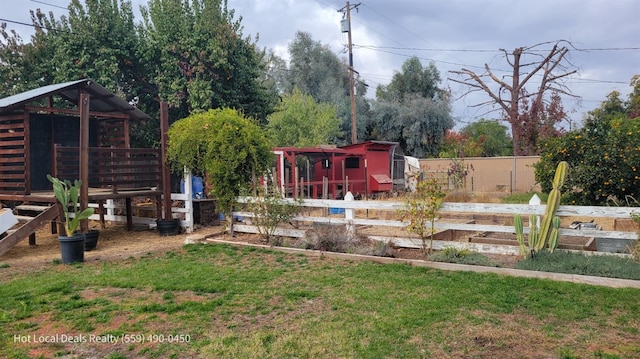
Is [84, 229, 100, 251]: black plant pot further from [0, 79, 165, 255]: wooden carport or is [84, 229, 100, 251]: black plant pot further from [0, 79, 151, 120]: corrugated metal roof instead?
[0, 79, 151, 120]: corrugated metal roof

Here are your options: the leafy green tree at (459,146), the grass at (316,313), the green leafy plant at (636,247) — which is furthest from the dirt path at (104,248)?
the leafy green tree at (459,146)

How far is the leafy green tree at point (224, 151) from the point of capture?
8.98 meters

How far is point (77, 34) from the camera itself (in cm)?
1473

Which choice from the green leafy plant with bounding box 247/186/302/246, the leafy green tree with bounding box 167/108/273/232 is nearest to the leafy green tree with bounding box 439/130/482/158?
the leafy green tree with bounding box 167/108/273/232

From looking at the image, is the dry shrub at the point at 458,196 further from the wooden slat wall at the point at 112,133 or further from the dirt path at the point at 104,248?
the wooden slat wall at the point at 112,133

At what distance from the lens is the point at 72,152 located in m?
9.44

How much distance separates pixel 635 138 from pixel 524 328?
732 cm

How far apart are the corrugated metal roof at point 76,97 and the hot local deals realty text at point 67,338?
6.58 m

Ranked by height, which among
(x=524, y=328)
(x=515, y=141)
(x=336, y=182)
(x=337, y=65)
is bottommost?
(x=524, y=328)

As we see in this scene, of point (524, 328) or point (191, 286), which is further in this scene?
point (191, 286)

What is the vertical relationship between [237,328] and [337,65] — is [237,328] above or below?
below

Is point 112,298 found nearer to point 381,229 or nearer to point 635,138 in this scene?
point 381,229

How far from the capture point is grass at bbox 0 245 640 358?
3.72m

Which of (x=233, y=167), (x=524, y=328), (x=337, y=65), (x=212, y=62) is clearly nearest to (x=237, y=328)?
(x=524, y=328)
